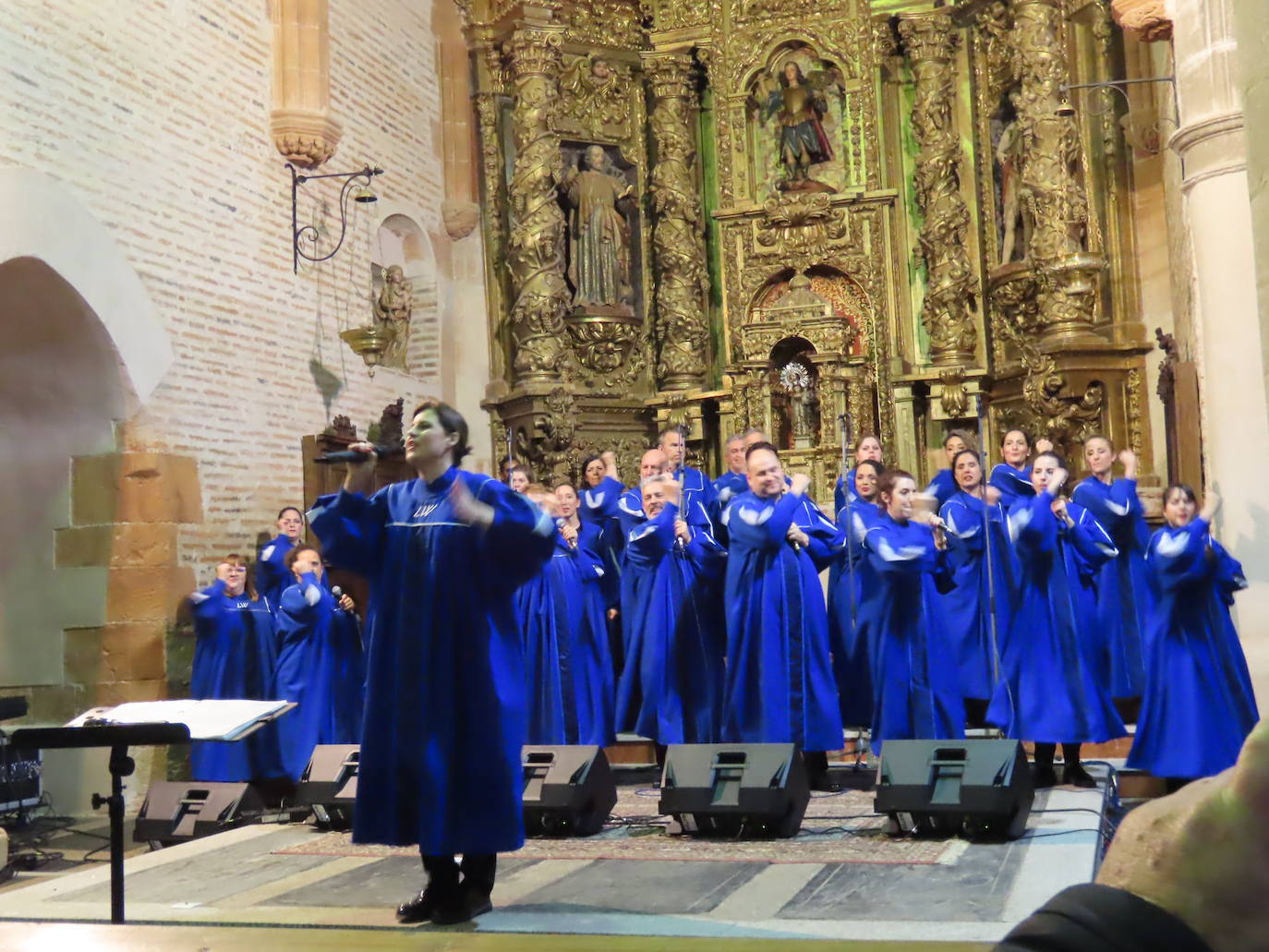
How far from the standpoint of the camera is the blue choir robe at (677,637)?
824 cm

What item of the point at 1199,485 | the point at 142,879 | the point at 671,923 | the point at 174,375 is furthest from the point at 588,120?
the point at 671,923

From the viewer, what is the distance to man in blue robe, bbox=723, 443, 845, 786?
7410 millimetres

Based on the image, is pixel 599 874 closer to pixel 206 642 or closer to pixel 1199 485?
pixel 206 642

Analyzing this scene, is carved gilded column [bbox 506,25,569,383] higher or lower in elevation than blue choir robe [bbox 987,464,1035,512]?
higher

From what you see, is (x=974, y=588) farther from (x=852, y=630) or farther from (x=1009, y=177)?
(x=1009, y=177)

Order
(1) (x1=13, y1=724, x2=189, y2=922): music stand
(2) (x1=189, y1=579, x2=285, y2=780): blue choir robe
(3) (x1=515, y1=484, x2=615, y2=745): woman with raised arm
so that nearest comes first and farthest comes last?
1. (1) (x1=13, y1=724, x2=189, y2=922): music stand
2. (3) (x1=515, y1=484, x2=615, y2=745): woman with raised arm
3. (2) (x1=189, y1=579, x2=285, y2=780): blue choir robe

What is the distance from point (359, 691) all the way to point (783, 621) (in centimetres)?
352

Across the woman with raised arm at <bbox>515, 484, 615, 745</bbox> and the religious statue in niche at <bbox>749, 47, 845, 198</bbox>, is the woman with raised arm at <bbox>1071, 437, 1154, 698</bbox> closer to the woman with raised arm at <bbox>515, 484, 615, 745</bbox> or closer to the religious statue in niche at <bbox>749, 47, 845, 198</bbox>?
the woman with raised arm at <bbox>515, 484, 615, 745</bbox>

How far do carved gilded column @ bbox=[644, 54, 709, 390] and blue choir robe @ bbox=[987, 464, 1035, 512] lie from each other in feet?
20.8

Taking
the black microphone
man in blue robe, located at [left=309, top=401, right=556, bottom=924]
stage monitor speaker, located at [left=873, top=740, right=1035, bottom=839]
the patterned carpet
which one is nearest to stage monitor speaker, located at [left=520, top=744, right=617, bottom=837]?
the patterned carpet

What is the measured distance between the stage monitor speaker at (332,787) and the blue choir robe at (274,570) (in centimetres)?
345

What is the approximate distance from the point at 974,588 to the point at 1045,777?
63.0 inches

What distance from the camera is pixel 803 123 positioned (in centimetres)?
1465

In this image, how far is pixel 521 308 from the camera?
14.1m
